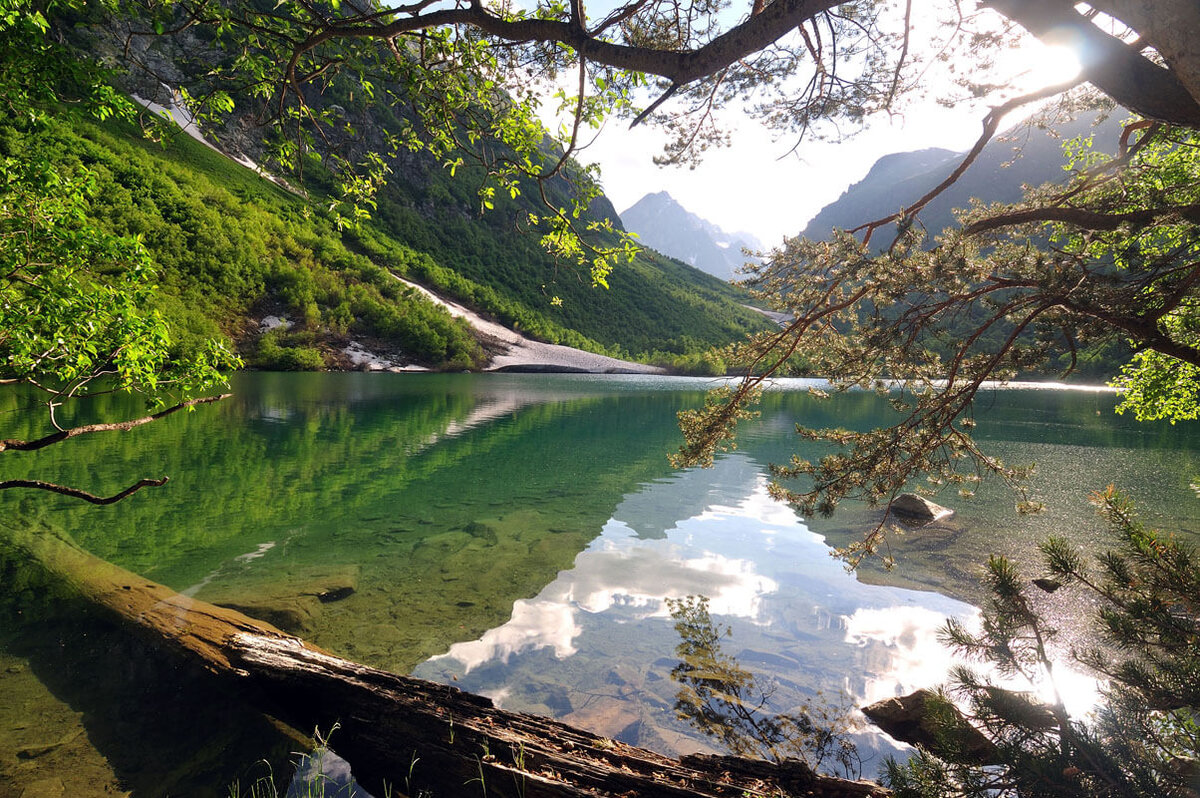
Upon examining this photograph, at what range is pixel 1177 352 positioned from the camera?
12.6ft

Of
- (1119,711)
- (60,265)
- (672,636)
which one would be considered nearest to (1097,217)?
(1119,711)

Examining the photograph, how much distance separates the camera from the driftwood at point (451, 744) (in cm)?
305

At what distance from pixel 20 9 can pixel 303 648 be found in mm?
6183

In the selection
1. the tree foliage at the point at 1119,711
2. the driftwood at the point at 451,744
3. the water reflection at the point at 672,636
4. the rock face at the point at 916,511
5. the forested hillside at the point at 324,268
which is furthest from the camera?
the forested hillside at the point at 324,268

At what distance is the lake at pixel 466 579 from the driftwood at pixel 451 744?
22.1 inches

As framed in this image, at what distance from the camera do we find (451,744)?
3.44 m

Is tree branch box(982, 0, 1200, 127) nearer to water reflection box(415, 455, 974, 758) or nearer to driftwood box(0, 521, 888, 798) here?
driftwood box(0, 521, 888, 798)

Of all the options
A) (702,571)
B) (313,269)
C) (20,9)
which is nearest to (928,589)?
(702,571)

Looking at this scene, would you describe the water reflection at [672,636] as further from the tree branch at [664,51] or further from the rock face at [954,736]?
the tree branch at [664,51]

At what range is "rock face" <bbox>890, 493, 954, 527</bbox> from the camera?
42.4 ft

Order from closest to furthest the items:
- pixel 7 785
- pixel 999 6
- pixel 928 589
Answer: pixel 999 6 → pixel 7 785 → pixel 928 589

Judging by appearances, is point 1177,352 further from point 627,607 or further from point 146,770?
point 146,770

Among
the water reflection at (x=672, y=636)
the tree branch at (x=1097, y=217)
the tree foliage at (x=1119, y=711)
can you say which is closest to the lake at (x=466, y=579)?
the water reflection at (x=672, y=636)

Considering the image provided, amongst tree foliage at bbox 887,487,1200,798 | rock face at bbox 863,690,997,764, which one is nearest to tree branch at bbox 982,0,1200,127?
tree foliage at bbox 887,487,1200,798
